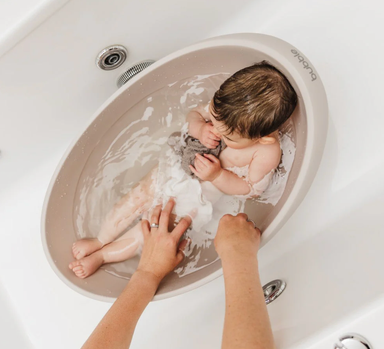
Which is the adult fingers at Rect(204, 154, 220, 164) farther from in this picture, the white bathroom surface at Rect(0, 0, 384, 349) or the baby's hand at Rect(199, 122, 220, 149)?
the white bathroom surface at Rect(0, 0, 384, 349)

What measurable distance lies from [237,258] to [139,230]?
395 mm

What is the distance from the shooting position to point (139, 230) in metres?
1.10

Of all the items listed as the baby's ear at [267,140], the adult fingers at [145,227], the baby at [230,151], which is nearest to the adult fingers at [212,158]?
the baby at [230,151]

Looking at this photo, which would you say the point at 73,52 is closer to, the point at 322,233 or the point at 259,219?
the point at 259,219

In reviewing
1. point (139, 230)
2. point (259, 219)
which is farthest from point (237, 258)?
point (139, 230)

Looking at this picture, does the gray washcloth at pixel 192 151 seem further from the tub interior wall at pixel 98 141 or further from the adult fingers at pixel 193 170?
the tub interior wall at pixel 98 141

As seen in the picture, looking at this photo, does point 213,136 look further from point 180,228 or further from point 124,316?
point 124,316

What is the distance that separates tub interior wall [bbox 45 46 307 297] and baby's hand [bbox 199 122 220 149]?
0.17 metres

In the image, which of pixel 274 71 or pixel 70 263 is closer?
pixel 274 71

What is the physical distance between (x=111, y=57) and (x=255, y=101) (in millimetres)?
497

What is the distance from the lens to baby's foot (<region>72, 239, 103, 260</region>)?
3.55 ft

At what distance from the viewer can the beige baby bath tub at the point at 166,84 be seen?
85cm

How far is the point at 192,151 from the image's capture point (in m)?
1.10

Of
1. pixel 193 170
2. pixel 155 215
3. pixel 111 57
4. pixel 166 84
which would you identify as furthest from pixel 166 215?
pixel 111 57
